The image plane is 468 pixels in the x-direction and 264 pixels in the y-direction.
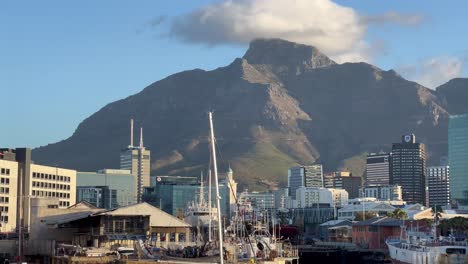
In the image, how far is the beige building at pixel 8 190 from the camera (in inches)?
6924

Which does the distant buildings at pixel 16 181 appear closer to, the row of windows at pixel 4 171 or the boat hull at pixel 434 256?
the row of windows at pixel 4 171

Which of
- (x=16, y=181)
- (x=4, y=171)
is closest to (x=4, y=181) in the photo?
(x=4, y=171)

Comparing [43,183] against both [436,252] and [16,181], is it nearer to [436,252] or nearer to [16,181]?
[16,181]

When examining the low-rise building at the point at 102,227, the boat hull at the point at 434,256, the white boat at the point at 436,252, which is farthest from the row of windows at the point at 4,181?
the boat hull at the point at 434,256

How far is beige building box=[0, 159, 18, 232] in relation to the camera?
6924 inches

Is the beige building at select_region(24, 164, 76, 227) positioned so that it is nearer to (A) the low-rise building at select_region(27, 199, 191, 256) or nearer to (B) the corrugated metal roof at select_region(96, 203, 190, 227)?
(A) the low-rise building at select_region(27, 199, 191, 256)

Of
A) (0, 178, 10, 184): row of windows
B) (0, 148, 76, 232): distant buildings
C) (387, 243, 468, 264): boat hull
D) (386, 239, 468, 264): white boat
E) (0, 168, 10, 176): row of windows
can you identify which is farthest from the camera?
(0, 178, 10, 184): row of windows

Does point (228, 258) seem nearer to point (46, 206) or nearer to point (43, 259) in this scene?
point (43, 259)

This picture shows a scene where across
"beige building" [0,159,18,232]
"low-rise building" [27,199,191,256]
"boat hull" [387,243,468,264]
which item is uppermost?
"beige building" [0,159,18,232]

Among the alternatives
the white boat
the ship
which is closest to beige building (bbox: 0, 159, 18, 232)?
the ship

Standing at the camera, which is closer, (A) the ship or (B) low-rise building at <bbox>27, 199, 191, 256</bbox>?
(B) low-rise building at <bbox>27, 199, 191, 256</bbox>

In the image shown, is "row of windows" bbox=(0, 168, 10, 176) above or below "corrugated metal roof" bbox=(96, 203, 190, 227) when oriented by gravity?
above

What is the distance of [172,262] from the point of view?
213 ft

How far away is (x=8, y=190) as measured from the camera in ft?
586
